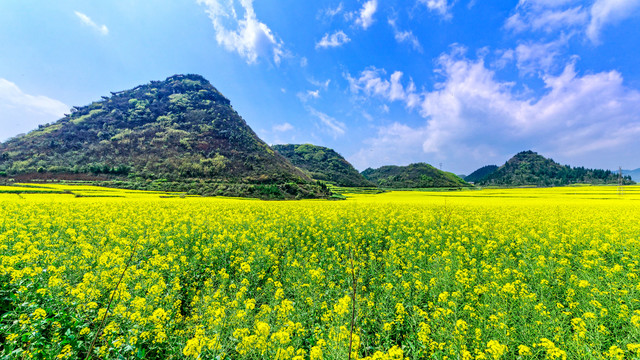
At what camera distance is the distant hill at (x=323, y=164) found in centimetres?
11500

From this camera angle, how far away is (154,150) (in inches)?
2763

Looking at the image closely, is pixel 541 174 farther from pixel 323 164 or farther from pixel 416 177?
pixel 323 164

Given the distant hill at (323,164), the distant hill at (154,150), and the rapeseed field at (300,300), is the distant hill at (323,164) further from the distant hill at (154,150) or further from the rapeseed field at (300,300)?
the rapeseed field at (300,300)

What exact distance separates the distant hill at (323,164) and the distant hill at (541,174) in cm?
7092

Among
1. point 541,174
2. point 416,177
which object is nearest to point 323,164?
point 416,177

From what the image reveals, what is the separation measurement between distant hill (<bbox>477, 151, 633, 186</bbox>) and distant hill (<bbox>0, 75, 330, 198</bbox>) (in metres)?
112

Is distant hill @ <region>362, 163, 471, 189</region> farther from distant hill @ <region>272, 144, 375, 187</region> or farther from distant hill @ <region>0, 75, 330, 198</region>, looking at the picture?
distant hill @ <region>0, 75, 330, 198</region>

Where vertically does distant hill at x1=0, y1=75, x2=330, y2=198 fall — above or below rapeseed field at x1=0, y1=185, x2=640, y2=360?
above

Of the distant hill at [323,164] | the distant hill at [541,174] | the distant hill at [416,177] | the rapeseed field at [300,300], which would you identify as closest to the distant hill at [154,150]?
the rapeseed field at [300,300]

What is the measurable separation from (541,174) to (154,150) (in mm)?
179110

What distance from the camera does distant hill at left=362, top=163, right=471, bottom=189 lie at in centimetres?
10739

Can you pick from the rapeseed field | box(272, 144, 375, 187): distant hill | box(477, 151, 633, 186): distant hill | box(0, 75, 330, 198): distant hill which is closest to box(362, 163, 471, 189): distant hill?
box(272, 144, 375, 187): distant hill

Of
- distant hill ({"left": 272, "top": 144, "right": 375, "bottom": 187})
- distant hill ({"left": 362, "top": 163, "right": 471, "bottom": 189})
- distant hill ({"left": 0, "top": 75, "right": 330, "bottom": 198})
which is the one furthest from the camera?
distant hill ({"left": 272, "top": 144, "right": 375, "bottom": 187})

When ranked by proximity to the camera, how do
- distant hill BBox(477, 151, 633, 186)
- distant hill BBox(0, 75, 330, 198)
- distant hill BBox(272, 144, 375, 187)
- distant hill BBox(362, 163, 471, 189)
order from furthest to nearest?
1. distant hill BBox(272, 144, 375, 187)
2. distant hill BBox(362, 163, 471, 189)
3. distant hill BBox(477, 151, 633, 186)
4. distant hill BBox(0, 75, 330, 198)
